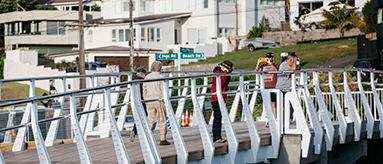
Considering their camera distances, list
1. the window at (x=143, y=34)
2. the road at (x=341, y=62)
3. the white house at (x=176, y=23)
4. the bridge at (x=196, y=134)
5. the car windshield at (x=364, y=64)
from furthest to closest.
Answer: the white house at (x=176, y=23) < the window at (x=143, y=34) < the road at (x=341, y=62) < the car windshield at (x=364, y=64) < the bridge at (x=196, y=134)

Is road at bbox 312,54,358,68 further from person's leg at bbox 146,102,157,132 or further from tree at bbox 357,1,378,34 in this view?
person's leg at bbox 146,102,157,132

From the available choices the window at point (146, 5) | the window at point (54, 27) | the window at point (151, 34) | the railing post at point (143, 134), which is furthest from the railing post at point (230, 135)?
the window at point (54, 27)

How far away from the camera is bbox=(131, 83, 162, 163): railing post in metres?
7.42

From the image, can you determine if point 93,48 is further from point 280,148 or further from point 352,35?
point 280,148

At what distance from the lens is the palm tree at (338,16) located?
48312 millimetres

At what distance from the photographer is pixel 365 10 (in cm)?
4641

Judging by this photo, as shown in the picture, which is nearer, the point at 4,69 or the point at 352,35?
the point at 352,35

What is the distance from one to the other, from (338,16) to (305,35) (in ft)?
11.0

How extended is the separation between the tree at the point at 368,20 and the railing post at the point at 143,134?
38.8 meters

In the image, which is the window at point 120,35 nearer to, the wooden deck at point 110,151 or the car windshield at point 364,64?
the car windshield at point 364,64

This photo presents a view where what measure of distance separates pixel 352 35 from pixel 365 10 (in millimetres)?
3086

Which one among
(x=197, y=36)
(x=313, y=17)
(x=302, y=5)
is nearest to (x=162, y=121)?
(x=313, y=17)

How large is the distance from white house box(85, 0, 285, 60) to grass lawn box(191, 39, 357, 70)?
20.4ft

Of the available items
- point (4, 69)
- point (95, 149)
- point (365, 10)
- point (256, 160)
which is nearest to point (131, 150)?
point (95, 149)
